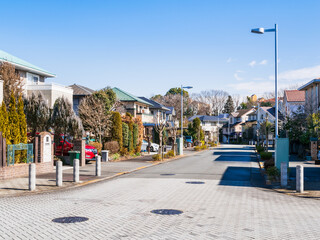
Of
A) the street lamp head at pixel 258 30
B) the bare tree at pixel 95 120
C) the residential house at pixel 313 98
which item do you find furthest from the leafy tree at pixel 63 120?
A: the residential house at pixel 313 98

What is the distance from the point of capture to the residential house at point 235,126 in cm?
10762

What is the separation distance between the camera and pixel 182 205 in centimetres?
1123

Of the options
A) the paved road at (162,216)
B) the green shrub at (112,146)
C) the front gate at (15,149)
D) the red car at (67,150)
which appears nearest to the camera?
the paved road at (162,216)

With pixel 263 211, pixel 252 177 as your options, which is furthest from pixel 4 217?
pixel 252 177

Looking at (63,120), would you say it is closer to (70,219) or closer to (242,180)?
(242,180)

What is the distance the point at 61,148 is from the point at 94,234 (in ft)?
64.0

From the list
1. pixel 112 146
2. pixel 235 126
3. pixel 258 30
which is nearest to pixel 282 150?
pixel 258 30

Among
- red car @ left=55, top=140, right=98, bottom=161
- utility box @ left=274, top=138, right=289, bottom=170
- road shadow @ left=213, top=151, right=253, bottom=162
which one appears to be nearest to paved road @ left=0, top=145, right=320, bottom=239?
utility box @ left=274, top=138, right=289, bottom=170

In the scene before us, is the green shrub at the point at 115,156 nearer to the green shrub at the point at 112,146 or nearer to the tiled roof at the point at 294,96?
the green shrub at the point at 112,146

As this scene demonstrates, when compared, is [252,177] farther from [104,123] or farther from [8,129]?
[104,123]

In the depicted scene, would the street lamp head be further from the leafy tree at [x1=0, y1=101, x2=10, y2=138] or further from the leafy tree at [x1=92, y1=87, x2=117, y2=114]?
the leafy tree at [x1=92, y1=87, x2=117, y2=114]

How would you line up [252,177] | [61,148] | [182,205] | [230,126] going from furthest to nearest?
1. [230,126]
2. [61,148]
3. [252,177]
4. [182,205]

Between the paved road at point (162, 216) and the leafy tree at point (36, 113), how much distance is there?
38.3 ft

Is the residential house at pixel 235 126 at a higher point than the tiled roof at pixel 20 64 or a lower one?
lower
